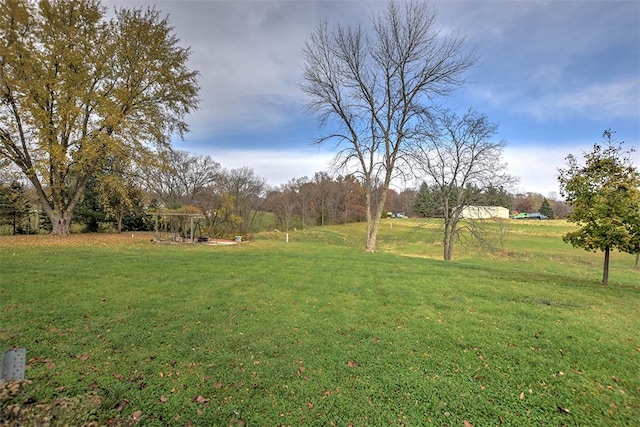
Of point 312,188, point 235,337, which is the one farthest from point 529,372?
point 312,188

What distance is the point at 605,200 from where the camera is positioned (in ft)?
22.9

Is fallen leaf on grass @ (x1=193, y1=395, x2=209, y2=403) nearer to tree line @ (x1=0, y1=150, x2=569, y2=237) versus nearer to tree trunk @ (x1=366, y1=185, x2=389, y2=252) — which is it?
tree line @ (x1=0, y1=150, x2=569, y2=237)

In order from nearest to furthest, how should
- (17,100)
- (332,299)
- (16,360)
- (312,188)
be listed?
1. (16,360)
2. (332,299)
3. (17,100)
4. (312,188)

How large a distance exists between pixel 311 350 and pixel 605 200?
316 inches

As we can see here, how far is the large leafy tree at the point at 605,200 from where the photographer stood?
22.1ft

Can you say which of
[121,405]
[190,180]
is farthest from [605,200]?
[190,180]

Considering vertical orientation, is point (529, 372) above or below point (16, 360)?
below

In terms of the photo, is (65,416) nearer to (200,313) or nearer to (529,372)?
(200,313)

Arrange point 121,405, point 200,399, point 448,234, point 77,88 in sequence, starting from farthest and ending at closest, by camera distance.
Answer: point 448,234 < point 77,88 < point 200,399 < point 121,405

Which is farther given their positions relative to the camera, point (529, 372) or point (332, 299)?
point (332, 299)

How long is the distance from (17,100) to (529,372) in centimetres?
1869

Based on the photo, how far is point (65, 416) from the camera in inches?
94.0

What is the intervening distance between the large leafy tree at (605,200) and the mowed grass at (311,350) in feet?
4.68

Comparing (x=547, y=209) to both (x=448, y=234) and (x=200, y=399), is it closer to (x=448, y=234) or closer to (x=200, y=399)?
(x=448, y=234)
